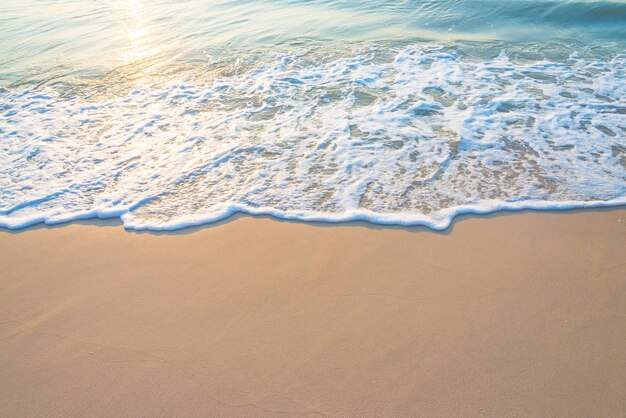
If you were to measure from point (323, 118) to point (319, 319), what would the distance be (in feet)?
9.26

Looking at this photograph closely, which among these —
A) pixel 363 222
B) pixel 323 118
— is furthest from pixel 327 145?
pixel 363 222

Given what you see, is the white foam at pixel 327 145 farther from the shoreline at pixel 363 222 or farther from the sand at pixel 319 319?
the sand at pixel 319 319

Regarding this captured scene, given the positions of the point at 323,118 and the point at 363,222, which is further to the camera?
the point at 323,118

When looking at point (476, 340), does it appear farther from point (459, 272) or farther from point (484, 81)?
point (484, 81)

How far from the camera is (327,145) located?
416cm

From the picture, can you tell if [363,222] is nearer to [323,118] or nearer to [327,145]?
[327,145]

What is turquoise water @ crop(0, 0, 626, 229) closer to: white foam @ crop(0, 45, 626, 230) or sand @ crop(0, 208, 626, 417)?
white foam @ crop(0, 45, 626, 230)

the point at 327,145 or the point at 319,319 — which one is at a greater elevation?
the point at 327,145

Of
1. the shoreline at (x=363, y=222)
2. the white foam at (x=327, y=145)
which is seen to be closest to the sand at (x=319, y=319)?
the shoreline at (x=363, y=222)

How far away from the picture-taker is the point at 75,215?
11.1ft

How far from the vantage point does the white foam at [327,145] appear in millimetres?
3391

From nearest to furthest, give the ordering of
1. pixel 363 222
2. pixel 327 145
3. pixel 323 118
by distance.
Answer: pixel 363 222, pixel 327 145, pixel 323 118

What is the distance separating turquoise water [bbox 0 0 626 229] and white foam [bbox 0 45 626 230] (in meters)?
0.02

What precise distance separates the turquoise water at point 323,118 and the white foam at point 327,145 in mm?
19
